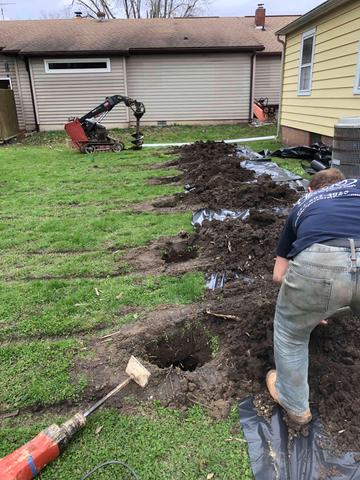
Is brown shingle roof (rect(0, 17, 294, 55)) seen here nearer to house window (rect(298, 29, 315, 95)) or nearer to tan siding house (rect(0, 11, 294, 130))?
tan siding house (rect(0, 11, 294, 130))

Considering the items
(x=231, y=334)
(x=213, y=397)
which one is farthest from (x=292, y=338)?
(x=231, y=334)

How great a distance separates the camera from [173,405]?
2.58 metres

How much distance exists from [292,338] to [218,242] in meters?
2.73

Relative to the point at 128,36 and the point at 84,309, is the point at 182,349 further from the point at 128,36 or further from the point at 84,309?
the point at 128,36

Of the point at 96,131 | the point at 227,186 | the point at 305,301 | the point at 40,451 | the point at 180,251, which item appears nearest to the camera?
the point at 305,301

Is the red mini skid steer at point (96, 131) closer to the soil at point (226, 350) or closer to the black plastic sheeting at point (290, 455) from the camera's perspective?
the soil at point (226, 350)

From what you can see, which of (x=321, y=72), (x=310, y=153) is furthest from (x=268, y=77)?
(x=310, y=153)

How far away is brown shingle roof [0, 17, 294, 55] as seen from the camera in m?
17.2

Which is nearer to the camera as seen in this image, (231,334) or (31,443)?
(31,443)

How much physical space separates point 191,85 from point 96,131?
7.23m

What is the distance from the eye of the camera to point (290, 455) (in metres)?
2.19

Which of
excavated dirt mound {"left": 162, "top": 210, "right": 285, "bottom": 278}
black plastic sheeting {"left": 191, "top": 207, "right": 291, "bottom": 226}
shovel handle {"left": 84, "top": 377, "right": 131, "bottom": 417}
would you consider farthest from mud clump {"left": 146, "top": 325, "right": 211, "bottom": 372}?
black plastic sheeting {"left": 191, "top": 207, "right": 291, "bottom": 226}

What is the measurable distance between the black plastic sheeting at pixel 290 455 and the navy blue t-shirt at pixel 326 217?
103cm

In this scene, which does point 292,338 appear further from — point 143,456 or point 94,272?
point 94,272
